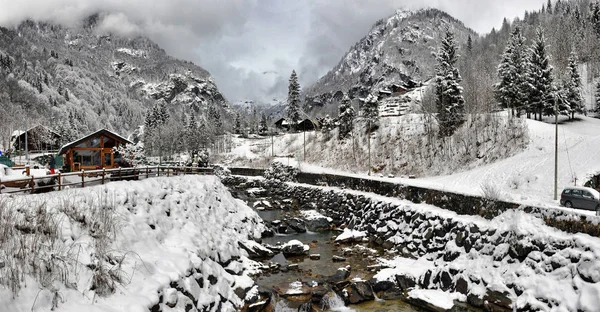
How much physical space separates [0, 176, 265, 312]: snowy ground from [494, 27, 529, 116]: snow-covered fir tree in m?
45.8

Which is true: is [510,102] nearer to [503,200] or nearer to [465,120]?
[465,120]

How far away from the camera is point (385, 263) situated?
61.4ft

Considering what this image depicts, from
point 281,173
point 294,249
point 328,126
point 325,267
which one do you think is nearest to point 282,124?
point 328,126

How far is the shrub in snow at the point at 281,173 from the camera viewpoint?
1948 inches

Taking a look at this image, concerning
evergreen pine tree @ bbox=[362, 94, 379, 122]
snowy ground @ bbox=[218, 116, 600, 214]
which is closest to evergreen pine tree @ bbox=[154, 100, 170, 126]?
evergreen pine tree @ bbox=[362, 94, 379, 122]

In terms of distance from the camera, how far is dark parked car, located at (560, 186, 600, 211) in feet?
59.2

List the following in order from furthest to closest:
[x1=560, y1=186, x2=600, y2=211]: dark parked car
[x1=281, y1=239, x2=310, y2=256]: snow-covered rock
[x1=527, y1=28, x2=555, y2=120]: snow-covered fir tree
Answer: [x1=527, y1=28, x2=555, y2=120]: snow-covered fir tree, [x1=281, y1=239, x2=310, y2=256]: snow-covered rock, [x1=560, y1=186, x2=600, y2=211]: dark parked car

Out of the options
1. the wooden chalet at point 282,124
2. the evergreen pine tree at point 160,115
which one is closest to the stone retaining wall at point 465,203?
the wooden chalet at point 282,124

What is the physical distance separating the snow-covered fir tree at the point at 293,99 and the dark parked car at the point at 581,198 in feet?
223

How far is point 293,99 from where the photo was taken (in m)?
83.5

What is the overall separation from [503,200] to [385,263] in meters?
7.11

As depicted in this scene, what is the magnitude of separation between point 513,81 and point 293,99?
158 feet

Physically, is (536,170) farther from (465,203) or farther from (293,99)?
(293,99)

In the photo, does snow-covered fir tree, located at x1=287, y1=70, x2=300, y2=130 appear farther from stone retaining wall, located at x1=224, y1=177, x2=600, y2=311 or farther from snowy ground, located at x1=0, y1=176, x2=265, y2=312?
snowy ground, located at x1=0, y1=176, x2=265, y2=312
